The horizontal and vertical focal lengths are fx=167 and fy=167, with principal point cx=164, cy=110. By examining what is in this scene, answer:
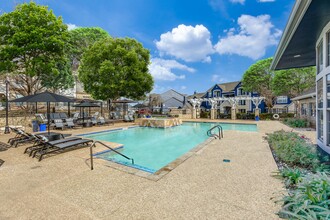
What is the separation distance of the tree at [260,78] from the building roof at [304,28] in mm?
21373

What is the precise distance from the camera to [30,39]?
14.4m

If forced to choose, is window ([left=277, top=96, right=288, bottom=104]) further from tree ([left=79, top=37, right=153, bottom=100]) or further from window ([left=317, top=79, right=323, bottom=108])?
window ([left=317, top=79, right=323, bottom=108])

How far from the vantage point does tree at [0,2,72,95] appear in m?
14.2

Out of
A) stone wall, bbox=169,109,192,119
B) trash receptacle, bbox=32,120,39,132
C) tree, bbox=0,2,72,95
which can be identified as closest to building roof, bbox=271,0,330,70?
trash receptacle, bbox=32,120,39,132

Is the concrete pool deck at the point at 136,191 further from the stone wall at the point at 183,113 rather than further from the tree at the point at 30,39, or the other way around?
the stone wall at the point at 183,113

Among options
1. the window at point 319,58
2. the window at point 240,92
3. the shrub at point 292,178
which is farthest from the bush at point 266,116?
the shrub at point 292,178

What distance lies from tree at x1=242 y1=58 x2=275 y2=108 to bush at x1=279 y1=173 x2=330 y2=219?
90.2 feet

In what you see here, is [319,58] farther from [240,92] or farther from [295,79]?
[240,92]

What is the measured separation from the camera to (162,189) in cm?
371

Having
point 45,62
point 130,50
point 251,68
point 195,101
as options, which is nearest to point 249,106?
point 251,68

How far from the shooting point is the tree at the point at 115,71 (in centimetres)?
1923

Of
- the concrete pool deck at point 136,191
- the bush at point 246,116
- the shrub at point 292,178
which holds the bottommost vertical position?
the concrete pool deck at point 136,191

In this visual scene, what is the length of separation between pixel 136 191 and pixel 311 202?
3.08 meters

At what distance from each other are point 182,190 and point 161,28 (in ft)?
75.2
